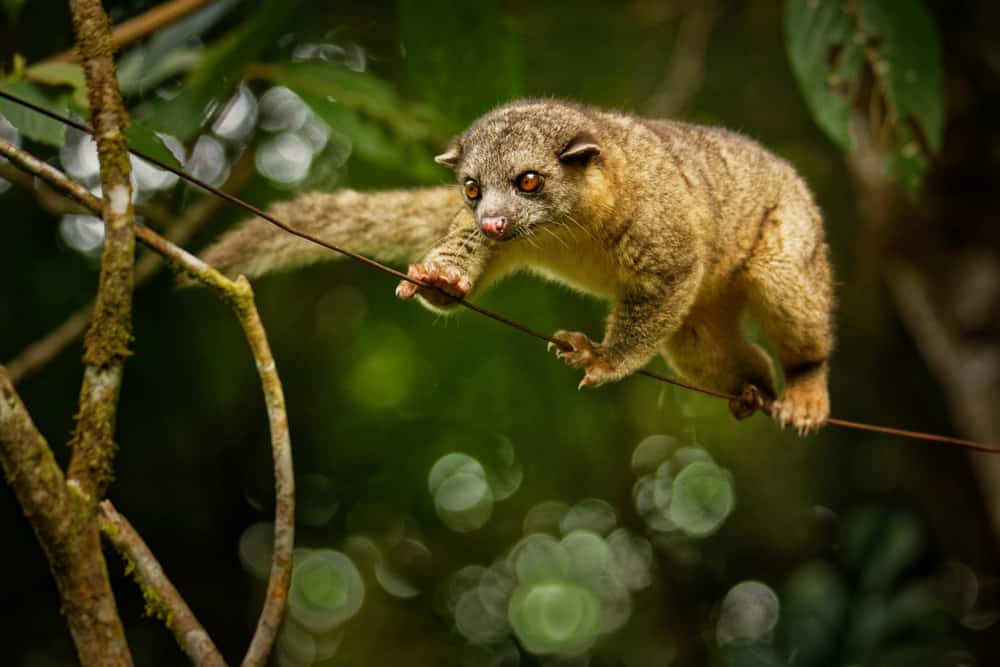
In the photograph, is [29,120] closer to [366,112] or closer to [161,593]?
[161,593]

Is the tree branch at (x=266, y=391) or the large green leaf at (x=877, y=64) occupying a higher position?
the large green leaf at (x=877, y=64)

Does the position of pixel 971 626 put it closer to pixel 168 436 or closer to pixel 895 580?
pixel 895 580

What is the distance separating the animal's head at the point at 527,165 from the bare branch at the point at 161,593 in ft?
6.18

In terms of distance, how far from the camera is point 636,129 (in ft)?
15.4

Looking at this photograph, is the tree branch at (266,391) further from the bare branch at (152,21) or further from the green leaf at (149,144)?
the bare branch at (152,21)

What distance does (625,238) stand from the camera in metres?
4.28

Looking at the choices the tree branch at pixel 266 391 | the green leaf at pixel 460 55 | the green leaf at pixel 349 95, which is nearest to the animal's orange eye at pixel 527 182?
the green leaf at pixel 460 55

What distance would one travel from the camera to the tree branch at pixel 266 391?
8.43ft

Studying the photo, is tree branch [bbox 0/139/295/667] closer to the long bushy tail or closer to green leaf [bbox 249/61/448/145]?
the long bushy tail

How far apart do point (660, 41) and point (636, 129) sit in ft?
17.2

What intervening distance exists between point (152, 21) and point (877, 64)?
372 centimetres

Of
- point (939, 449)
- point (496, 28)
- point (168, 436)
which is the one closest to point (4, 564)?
point (168, 436)

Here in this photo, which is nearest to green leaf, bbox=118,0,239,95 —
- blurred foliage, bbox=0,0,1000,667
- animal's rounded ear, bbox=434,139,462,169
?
blurred foliage, bbox=0,0,1000,667

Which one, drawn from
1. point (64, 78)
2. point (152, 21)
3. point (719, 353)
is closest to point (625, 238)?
point (719, 353)
